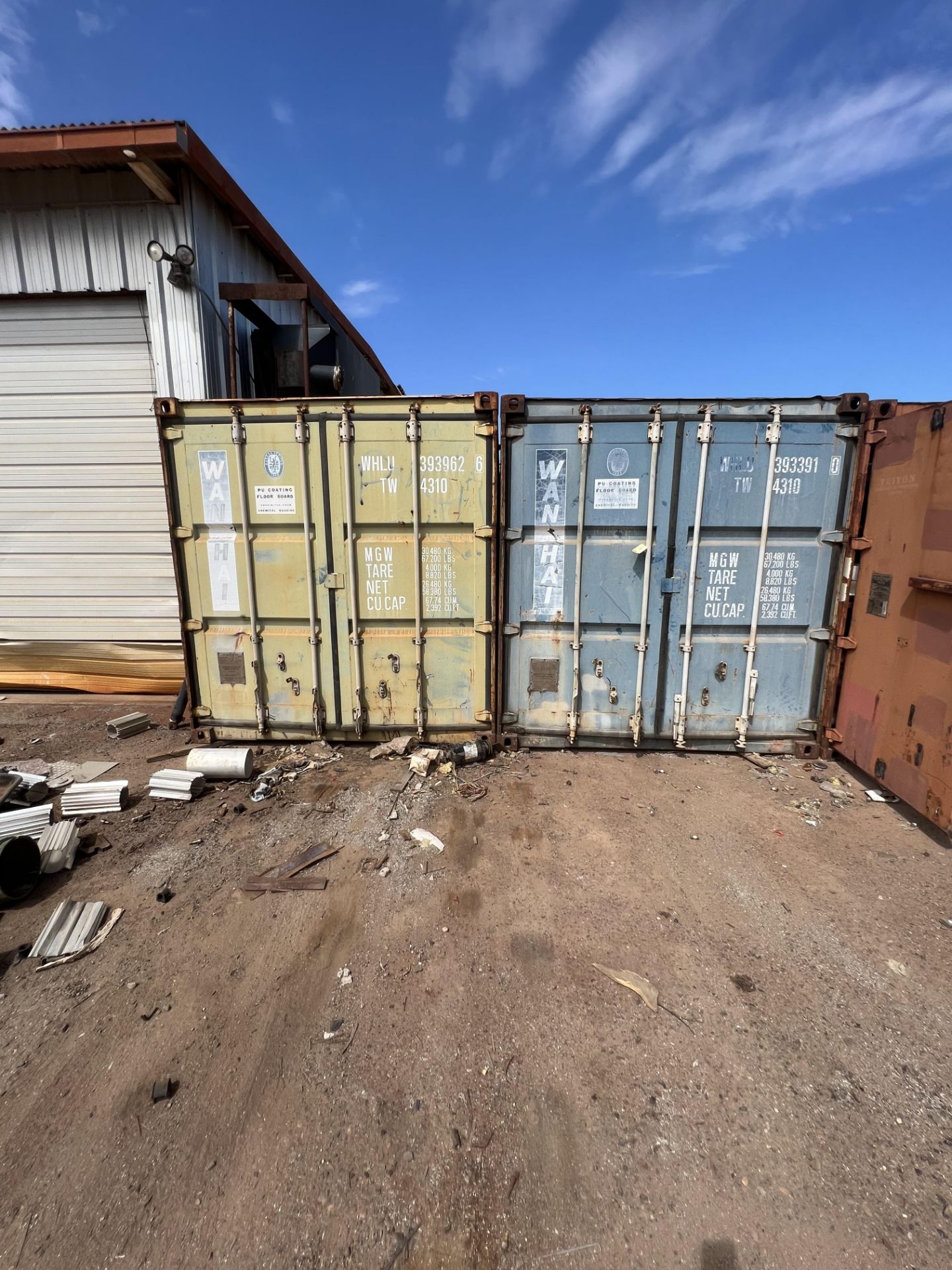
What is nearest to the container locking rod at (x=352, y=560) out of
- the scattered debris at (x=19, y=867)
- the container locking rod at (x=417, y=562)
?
the container locking rod at (x=417, y=562)

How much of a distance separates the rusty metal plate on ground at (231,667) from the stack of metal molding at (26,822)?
176cm

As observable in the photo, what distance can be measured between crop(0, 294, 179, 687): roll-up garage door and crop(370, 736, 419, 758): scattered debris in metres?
3.42

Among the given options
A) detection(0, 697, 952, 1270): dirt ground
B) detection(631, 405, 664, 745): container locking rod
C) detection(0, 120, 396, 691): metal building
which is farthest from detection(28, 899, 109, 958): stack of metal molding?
detection(631, 405, 664, 745): container locking rod

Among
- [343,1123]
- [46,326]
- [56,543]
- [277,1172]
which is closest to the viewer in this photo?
[277,1172]

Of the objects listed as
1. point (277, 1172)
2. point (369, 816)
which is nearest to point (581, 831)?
point (369, 816)

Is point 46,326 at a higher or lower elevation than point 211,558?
higher

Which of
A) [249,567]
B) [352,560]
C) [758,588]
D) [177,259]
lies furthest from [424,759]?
[177,259]

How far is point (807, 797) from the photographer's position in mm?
4406

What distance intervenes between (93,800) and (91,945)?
161 centimetres

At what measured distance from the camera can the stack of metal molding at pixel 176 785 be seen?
4398 mm

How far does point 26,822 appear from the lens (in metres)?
3.74

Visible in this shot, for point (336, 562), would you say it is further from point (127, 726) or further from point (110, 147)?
point (110, 147)

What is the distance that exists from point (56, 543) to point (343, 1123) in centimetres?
741

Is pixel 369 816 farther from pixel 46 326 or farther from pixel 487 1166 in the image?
pixel 46 326
